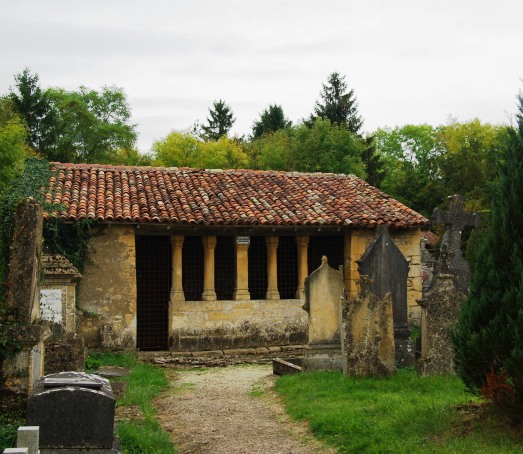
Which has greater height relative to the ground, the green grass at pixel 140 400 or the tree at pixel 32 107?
the tree at pixel 32 107

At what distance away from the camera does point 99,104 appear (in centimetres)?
5388

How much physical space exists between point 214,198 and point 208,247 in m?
1.42

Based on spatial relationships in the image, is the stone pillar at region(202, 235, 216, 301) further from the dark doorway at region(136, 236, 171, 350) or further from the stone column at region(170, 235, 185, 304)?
the dark doorway at region(136, 236, 171, 350)

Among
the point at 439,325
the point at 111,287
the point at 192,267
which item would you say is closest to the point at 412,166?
the point at 192,267

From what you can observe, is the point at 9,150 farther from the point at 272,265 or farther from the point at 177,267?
the point at 272,265

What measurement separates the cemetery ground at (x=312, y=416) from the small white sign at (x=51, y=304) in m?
1.59

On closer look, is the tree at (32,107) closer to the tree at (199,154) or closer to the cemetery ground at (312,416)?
the tree at (199,154)

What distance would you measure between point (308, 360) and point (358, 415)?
4412mm

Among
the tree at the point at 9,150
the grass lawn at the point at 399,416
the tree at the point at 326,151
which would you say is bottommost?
the grass lawn at the point at 399,416

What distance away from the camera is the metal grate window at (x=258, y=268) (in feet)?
65.6

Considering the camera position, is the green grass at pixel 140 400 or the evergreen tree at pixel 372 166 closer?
the green grass at pixel 140 400

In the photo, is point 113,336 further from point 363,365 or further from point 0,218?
point 363,365

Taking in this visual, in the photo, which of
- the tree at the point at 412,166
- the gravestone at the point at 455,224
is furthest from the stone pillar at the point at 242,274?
the tree at the point at 412,166

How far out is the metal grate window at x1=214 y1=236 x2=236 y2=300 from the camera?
2003 centimetres
